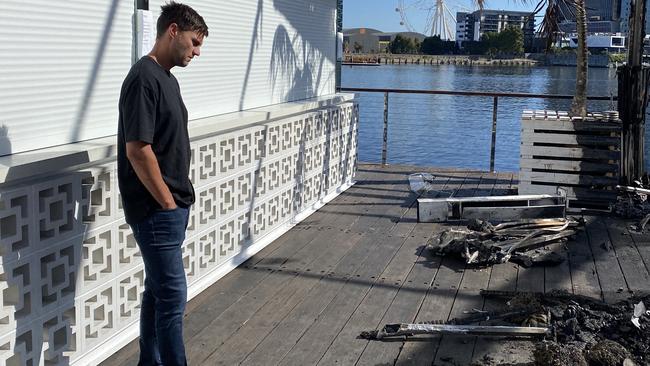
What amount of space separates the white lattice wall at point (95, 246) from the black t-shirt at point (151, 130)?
425mm

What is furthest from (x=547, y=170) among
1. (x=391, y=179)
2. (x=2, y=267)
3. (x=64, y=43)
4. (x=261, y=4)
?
(x=2, y=267)

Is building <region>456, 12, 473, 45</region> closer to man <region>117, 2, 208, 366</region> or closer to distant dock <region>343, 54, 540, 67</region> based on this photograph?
man <region>117, 2, 208, 366</region>

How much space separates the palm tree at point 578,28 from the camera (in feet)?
29.8

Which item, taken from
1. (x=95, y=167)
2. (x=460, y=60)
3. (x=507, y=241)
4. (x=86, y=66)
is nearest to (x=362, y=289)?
(x=507, y=241)

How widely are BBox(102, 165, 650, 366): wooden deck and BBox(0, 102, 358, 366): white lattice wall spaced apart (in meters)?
0.18

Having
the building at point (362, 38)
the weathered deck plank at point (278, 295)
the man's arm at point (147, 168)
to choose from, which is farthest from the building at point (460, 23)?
the man's arm at point (147, 168)

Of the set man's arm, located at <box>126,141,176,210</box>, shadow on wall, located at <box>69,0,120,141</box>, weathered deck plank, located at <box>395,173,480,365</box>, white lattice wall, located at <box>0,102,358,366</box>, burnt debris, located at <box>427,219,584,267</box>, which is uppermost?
shadow on wall, located at <box>69,0,120,141</box>

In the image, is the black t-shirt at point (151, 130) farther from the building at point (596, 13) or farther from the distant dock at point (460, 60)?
the distant dock at point (460, 60)

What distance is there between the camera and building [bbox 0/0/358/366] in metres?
3.04

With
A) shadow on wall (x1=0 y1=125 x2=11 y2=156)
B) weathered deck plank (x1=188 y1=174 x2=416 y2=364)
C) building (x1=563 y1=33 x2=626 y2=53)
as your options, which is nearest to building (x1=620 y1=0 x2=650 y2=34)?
building (x1=563 y1=33 x2=626 y2=53)

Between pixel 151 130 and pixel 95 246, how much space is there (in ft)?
3.07

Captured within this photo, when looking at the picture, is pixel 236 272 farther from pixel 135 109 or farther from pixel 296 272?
pixel 135 109

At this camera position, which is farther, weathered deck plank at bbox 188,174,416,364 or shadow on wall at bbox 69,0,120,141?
weathered deck plank at bbox 188,174,416,364

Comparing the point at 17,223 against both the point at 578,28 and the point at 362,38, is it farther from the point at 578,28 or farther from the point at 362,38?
the point at 362,38
